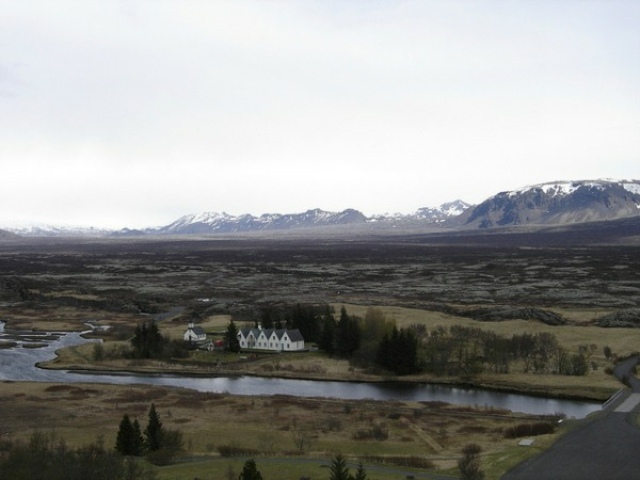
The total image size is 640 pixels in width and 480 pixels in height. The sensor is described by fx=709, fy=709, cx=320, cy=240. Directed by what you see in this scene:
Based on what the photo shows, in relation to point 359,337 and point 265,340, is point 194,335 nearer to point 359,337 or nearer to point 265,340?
point 265,340

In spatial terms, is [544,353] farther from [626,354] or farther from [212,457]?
[212,457]

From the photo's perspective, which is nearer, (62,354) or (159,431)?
(159,431)

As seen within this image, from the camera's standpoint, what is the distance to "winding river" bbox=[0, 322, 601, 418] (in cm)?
7381

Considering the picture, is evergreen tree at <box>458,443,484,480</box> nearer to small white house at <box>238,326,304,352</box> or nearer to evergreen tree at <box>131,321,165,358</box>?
small white house at <box>238,326,304,352</box>

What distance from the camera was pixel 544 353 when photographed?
91688 mm

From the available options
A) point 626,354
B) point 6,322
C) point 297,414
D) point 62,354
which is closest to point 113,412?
point 297,414

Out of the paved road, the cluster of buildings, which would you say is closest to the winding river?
the paved road

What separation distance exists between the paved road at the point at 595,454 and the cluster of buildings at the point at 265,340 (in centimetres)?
5144

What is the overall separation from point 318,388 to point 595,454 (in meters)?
39.8

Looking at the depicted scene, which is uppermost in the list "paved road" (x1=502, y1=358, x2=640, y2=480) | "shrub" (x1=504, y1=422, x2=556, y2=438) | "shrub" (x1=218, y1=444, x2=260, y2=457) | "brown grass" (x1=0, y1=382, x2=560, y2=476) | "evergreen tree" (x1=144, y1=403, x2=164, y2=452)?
"evergreen tree" (x1=144, y1=403, x2=164, y2=452)

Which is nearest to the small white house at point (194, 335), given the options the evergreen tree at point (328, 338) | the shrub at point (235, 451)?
the evergreen tree at point (328, 338)

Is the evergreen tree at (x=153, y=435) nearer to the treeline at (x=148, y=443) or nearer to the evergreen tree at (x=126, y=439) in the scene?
the treeline at (x=148, y=443)

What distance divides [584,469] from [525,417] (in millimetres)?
19679

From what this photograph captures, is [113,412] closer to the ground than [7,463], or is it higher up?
closer to the ground
